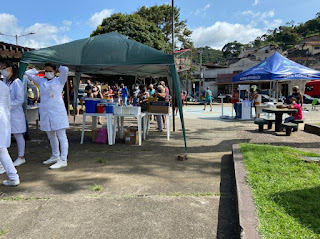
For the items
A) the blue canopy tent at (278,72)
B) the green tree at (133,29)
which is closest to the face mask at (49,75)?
the blue canopy tent at (278,72)

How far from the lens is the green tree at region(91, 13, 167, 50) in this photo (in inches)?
1025

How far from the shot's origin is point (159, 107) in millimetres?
7441

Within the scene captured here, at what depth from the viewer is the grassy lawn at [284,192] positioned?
8.02 feet

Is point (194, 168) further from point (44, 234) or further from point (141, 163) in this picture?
point (44, 234)

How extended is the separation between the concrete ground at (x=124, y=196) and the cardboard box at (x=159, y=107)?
4.71ft

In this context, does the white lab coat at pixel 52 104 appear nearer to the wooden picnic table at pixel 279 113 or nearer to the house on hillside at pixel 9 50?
the wooden picnic table at pixel 279 113

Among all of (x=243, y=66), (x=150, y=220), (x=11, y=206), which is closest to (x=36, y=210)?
(x=11, y=206)

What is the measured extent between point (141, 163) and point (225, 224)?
8.65 feet

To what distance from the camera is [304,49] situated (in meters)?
50.4

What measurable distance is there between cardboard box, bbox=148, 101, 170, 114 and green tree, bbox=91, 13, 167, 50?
19767 millimetres

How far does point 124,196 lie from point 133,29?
2500 centimetres

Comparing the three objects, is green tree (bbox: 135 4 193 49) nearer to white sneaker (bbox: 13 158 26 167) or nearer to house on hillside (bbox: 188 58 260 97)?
house on hillside (bbox: 188 58 260 97)

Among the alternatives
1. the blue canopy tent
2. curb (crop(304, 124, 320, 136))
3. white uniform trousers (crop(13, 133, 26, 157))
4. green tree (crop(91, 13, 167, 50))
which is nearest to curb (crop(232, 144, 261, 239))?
white uniform trousers (crop(13, 133, 26, 157))

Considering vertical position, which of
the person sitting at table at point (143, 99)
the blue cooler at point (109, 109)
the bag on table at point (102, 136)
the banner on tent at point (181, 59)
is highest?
the banner on tent at point (181, 59)
